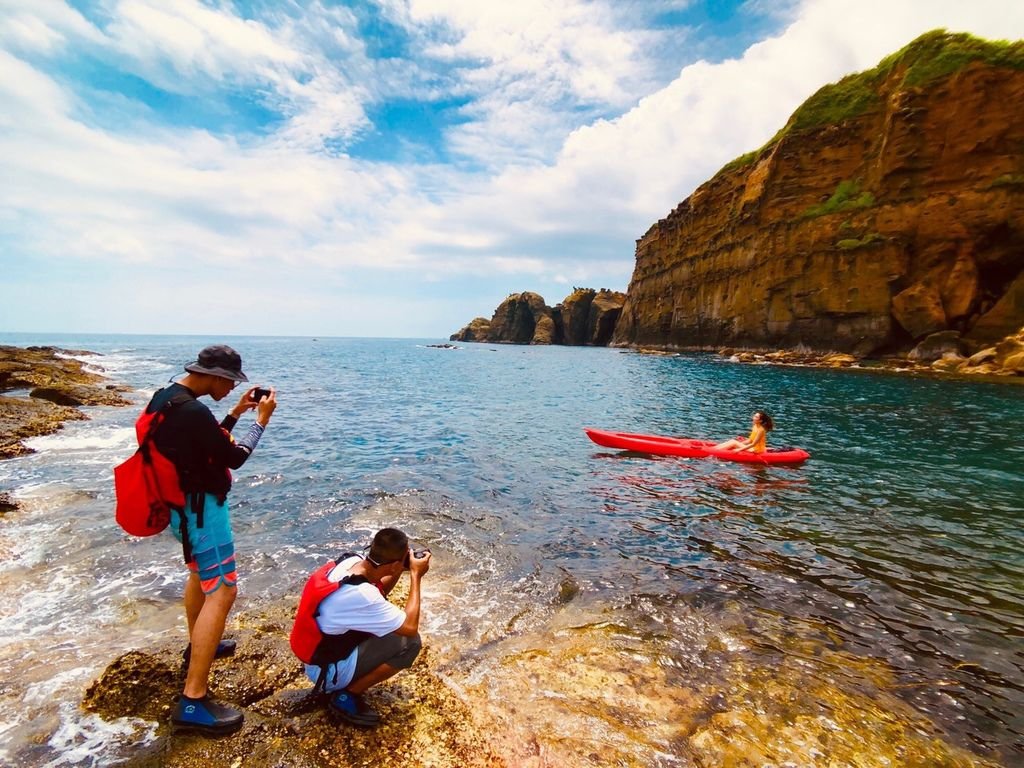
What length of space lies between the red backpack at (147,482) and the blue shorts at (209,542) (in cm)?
14

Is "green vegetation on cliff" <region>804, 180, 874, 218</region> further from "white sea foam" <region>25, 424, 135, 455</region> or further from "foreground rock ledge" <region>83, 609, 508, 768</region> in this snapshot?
"white sea foam" <region>25, 424, 135, 455</region>

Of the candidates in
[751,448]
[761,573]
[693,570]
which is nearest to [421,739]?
[693,570]

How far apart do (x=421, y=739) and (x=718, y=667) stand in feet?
10.6

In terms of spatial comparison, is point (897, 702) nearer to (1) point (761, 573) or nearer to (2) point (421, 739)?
(1) point (761, 573)

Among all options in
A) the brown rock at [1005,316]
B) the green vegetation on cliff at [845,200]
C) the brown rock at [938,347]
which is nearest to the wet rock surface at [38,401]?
the brown rock at [938,347]

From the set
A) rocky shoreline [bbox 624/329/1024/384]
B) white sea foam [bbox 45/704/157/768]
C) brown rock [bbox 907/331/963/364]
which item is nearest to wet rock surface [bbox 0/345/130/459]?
white sea foam [bbox 45/704/157/768]

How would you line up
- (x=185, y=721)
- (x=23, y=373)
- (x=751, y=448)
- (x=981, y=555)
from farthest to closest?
(x=23, y=373) < (x=751, y=448) < (x=981, y=555) < (x=185, y=721)

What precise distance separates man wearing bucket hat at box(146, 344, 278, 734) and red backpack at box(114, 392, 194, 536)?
4cm

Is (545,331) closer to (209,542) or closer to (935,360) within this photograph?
(935,360)

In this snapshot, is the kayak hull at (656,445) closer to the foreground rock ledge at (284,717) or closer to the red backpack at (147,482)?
the foreground rock ledge at (284,717)

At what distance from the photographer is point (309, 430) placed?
19.2 m

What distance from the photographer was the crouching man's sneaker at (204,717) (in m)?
3.58

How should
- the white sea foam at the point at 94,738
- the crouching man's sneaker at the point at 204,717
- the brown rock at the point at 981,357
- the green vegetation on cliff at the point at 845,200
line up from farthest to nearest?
the green vegetation on cliff at the point at 845,200 < the brown rock at the point at 981,357 < the crouching man's sneaker at the point at 204,717 < the white sea foam at the point at 94,738

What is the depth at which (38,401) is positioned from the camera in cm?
2012
